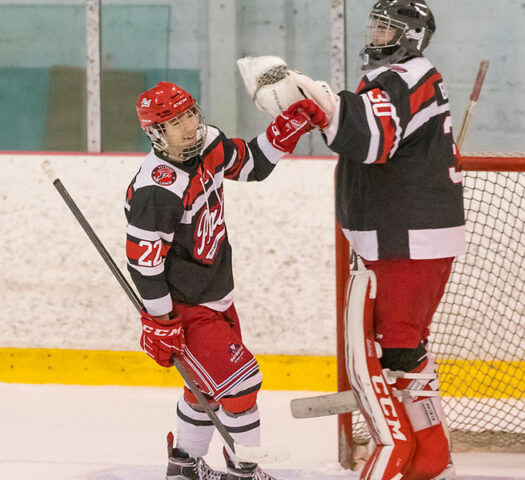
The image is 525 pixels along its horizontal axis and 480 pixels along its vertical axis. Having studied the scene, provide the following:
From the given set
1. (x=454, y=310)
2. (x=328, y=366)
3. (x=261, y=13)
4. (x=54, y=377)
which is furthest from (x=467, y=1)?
(x=54, y=377)

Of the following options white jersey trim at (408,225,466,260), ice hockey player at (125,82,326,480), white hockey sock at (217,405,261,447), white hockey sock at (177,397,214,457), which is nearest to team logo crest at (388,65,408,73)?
ice hockey player at (125,82,326,480)

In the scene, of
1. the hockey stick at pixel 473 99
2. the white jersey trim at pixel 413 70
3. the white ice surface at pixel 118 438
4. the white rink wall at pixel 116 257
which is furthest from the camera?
the white rink wall at pixel 116 257

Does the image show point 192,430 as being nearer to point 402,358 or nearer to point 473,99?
point 402,358

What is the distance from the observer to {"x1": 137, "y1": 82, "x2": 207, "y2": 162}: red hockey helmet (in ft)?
8.04

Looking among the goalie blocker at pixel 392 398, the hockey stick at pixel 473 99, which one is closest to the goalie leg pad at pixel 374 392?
the goalie blocker at pixel 392 398

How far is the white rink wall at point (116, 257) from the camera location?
3684 mm

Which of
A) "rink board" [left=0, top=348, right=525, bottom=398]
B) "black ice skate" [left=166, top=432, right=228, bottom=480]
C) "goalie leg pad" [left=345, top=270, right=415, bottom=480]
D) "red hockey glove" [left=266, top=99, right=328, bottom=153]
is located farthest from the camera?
"rink board" [left=0, top=348, right=525, bottom=398]

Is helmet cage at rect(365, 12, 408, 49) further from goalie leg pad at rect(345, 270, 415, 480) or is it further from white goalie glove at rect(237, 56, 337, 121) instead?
goalie leg pad at rect(345, 270, 415, 480)

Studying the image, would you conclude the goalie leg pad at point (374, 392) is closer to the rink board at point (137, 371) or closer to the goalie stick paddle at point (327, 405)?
the goalie stick paddle at point (327, 405)

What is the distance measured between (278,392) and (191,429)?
1018 millimetres

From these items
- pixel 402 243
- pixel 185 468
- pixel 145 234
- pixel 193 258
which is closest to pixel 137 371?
pixel 185 468

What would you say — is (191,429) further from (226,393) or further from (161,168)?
(161,168)

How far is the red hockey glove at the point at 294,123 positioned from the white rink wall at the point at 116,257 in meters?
1.07

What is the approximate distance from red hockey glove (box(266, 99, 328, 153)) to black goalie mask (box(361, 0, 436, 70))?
23 centimetres
